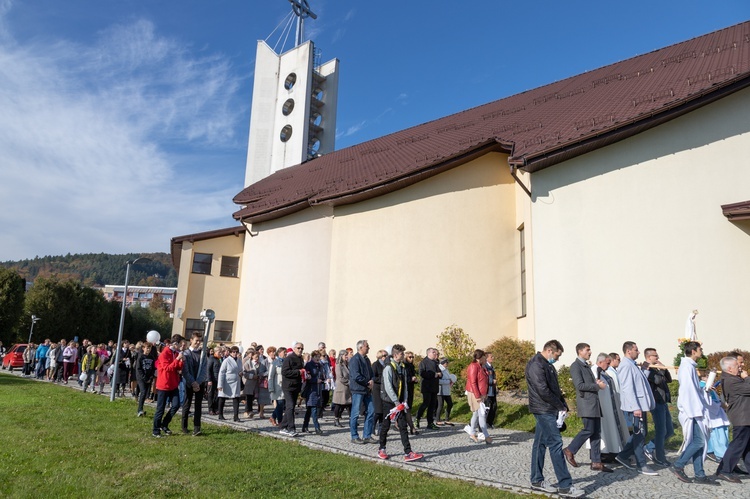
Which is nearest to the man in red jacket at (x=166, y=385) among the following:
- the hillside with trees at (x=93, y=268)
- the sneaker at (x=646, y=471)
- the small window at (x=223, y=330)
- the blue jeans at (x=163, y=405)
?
the blue jeans at (x=163, y=405)

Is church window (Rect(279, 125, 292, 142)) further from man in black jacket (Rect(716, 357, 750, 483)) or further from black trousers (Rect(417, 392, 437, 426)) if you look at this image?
man in black jacket (Rect(716, 357, 750, 483))

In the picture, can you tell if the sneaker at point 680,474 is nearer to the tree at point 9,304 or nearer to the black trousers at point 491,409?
the black trousers at point 491,409

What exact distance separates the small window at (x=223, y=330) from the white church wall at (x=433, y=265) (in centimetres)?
871

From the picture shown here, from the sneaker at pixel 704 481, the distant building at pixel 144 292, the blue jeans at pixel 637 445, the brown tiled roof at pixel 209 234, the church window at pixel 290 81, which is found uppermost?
the church window at pixel 290 81

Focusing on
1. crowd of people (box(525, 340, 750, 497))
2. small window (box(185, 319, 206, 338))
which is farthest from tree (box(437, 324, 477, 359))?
small window (box(185, 319, 206, 338))

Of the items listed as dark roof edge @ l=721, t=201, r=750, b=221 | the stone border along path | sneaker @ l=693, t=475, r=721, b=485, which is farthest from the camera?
dark roof edge @ l=721, t=201, r=750, b=221

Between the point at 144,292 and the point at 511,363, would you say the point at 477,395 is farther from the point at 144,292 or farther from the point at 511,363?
the point at 144,292

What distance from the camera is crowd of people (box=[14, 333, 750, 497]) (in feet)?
22.8

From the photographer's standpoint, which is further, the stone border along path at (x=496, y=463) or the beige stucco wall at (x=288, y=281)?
the beige stucco wall at (x=288, y=281)

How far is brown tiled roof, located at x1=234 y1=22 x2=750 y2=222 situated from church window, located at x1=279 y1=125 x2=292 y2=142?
34.9 ft

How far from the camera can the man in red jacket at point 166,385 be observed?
9.13 meters

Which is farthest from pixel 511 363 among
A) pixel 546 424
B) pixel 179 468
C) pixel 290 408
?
pixel 179 468

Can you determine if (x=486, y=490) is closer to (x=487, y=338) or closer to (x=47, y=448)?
(x=47, y=448)

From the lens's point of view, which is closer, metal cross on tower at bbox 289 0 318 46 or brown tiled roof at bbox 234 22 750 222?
brown tiled roof at bbox 234 22 750 222
